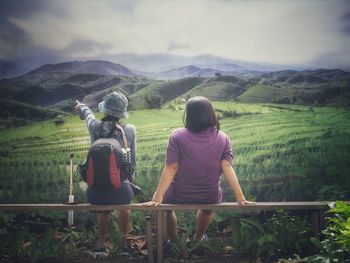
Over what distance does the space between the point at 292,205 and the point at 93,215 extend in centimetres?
221

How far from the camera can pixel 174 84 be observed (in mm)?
6527

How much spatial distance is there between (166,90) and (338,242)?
3271mm

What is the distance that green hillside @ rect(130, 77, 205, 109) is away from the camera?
6.41 meters

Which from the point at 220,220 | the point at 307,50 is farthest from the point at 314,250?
the point at 307,50

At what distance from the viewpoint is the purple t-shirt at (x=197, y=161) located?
4.58 metres

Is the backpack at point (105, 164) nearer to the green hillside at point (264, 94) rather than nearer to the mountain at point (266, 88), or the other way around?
the mountain at point (266, 88)

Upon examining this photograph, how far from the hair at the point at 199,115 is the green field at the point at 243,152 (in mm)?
1427

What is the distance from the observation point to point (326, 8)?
6.36 meters

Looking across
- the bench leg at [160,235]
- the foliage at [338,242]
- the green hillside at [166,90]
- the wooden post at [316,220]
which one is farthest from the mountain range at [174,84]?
the foliage at [338,242]

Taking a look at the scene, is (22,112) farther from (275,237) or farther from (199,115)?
(275,237)

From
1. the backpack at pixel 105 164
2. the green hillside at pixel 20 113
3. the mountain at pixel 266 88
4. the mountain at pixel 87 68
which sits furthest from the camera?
the mountain at pixel 266 88

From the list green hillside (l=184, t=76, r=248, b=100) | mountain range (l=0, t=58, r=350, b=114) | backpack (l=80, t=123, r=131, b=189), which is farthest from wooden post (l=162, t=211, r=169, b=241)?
green hillside (l=184, t=76, r=248, b=100)

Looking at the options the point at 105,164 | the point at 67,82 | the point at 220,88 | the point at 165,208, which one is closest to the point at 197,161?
the point at 165,208

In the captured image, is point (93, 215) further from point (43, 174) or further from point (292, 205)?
point (292, 205)
